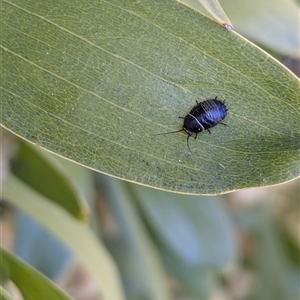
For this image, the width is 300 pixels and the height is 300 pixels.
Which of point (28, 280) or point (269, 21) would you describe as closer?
point (28, 280)

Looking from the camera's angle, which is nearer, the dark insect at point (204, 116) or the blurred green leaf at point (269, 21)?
the dark insect at point (204, 116)

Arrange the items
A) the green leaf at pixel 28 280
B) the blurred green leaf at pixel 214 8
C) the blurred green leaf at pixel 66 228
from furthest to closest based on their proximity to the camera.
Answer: the blurred green leaf at pixel 66 228 → the green leaf at pixel 28 280 → the blurred green leaf at pixel 214 8

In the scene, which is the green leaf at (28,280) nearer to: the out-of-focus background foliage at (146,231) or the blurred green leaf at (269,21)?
the out-of-focus background foliage at (146,231)

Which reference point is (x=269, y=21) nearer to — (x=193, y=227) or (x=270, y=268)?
(x=193, y=227)

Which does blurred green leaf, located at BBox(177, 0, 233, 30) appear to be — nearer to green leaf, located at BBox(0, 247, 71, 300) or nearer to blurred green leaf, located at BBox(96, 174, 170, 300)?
green leaf, located at BBox(0, 247, 71, 300)

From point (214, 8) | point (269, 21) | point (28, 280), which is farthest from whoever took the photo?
point (269, 21)

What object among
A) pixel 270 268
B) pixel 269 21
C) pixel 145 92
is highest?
pixel 270 268

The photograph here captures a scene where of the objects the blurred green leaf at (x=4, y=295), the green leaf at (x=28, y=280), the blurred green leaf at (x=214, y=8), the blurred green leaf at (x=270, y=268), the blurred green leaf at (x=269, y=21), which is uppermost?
the blurred green leaf at (x=270, y=268)

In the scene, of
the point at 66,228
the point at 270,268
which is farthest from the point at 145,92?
the point at 270,268

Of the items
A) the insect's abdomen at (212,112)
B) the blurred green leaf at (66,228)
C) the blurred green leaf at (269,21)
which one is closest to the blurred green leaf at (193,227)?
the blurred green leaf at (66,228)
